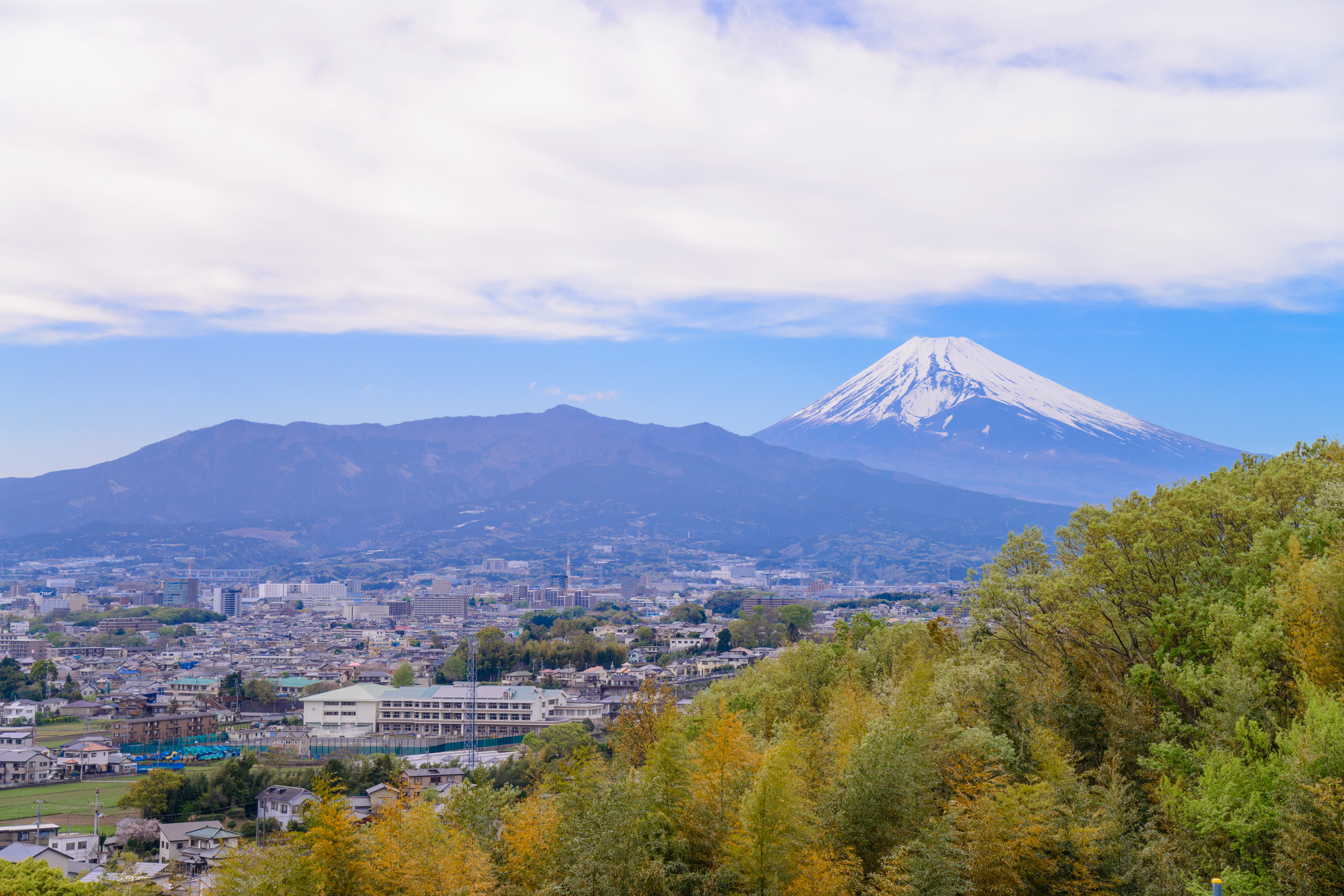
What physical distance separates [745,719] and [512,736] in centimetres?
2197

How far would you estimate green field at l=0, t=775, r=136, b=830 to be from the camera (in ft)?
87.4

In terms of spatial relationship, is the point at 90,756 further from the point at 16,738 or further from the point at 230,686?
the point at 230,686

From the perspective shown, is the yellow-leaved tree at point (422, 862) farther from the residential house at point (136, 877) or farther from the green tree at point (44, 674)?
the green tree at point (44, 674)

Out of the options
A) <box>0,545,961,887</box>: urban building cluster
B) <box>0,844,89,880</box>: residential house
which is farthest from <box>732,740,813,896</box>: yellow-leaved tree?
<box>0,844,89,880</box>: residential house


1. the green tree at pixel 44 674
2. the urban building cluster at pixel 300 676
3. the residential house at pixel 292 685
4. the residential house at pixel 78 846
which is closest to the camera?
the residential house at pixel 78 846

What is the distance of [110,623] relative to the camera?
257 feet

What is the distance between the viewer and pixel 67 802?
28.7m

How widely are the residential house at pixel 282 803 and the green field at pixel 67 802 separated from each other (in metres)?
3.23

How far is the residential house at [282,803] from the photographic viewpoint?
2588 cm

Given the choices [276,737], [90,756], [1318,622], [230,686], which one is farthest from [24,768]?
[1318,622]

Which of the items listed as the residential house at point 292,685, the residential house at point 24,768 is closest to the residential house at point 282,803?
the residential house at point 24,768

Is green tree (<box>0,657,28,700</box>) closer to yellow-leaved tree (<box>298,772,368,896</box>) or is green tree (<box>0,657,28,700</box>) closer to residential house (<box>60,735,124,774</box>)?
residential house (<box>60,735,124,774</box>)

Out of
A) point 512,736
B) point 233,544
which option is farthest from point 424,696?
point 233,544

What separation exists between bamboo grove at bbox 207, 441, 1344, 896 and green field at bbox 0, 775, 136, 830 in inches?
618
